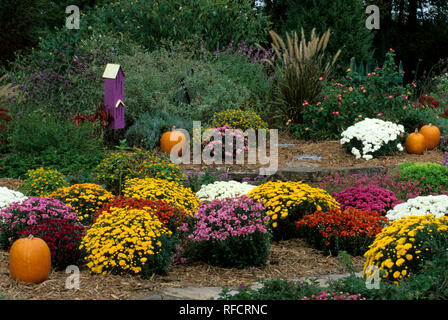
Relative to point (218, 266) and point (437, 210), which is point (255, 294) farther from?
point (437, 210)

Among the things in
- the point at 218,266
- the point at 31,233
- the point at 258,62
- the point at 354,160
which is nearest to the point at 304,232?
the point at 218,266

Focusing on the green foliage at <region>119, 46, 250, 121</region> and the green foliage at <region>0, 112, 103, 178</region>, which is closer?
the green foliage at <region>0, 112, 103, 178</region>

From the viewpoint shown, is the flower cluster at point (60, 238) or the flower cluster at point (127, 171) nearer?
the flower cluster at point (60, 238)

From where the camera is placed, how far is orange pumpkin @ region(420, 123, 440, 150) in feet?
29.1

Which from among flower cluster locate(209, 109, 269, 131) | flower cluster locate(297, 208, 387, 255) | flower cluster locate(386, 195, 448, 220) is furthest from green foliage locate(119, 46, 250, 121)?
flower cluster locate(386, 195, 448, 220)

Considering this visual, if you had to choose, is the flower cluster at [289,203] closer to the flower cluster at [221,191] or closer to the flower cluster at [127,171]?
the flower cluster at [221,191]

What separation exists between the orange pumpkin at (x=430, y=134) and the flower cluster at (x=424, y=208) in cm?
402

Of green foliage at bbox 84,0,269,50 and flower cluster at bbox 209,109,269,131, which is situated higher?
green foliage at bbox 84,0,269,50

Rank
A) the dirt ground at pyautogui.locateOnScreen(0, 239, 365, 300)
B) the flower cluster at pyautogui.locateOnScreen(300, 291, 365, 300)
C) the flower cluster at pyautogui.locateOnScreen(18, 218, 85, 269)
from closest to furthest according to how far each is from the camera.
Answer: the flower cluster at pyautogui.locateOnScreen(300, 291, 365, 300) → the dirt ground at pyautogui.locateOnScreen(0, 239, 365, 300) → the flower cluster at pyautogui.locateOnScreen(18, 218, 85, 269)

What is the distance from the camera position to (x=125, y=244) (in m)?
4.09

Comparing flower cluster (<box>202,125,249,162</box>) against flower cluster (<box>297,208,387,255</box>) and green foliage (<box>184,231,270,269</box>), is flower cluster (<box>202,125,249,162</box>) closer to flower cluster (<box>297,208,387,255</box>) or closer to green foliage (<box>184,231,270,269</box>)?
flower cluster (<box>297,208,387,255</box>)

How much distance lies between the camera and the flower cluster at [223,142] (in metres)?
7.91

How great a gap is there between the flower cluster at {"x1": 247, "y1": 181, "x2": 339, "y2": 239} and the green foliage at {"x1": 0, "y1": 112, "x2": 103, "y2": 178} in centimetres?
293

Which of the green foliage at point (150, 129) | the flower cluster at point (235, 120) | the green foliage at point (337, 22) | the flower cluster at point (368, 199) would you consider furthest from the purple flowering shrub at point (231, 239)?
the green foliage at point (337, 22)
